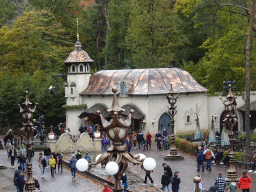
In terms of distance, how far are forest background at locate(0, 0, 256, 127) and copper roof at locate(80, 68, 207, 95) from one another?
2064 mm

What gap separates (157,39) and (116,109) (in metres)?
45.8

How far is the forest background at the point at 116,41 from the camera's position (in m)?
43.2

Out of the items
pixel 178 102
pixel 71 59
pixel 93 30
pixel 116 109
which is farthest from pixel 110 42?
pixel 116 109

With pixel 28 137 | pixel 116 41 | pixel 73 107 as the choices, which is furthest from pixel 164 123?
pixel 116 41

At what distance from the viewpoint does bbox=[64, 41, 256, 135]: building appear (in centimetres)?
4462

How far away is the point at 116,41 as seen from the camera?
68438mm

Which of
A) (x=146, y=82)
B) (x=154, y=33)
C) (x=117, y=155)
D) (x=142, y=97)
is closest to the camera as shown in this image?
(x=117, y=155)

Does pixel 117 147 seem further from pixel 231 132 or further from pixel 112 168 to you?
pixel 231 132

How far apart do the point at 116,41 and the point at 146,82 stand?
2393cm

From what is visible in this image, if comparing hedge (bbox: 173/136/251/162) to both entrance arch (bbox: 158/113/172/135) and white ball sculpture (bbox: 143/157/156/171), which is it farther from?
white ball sculpture (bbox: 143/157/156/171)

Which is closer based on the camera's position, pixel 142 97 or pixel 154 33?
pixel 142 97

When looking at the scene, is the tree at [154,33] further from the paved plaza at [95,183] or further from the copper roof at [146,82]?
the paved plaza at [95,183]

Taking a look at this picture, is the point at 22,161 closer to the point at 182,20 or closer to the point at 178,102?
the point at 178,102

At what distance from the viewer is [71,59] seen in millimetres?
48031
